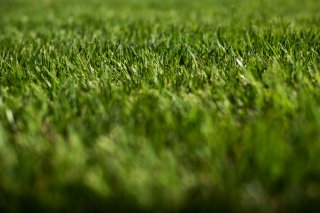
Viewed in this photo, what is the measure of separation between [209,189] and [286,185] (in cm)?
24

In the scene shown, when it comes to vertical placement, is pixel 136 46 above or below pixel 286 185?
above

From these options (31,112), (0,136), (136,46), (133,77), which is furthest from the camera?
(136,46)

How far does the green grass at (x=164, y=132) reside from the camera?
110 centimetres

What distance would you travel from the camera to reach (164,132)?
140cm

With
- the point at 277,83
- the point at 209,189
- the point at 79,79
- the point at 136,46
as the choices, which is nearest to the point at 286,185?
the point at 209,189

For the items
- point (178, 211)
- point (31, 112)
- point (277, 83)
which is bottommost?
point (178, 211)

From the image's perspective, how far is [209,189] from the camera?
3.68 ft

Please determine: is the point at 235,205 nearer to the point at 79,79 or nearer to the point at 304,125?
the point at 304,125

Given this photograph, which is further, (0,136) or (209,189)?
(0,136)

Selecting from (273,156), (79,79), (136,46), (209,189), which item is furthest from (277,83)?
(136,46)

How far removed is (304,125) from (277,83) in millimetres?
287

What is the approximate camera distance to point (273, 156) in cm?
118

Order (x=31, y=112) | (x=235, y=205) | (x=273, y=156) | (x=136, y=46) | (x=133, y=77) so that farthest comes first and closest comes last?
(x=136, y=46) → (x=133, y=77) → (x=31, y=112) → (x=273, y=156) → (x=235, y=205)

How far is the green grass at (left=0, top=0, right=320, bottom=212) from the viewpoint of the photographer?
43.3 inches
